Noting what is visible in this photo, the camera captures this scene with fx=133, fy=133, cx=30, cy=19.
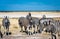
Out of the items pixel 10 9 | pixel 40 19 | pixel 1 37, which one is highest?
pixel 10 9

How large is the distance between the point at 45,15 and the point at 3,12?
0.71 m

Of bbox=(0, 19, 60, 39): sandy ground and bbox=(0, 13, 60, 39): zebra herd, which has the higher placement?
bbox=(0, 13, 60, 39): zebra herd

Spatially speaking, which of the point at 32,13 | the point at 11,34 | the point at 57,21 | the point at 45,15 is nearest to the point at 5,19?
the point at 11,34

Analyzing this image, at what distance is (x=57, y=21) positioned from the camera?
2.25m

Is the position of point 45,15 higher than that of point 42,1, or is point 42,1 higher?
point 42,1

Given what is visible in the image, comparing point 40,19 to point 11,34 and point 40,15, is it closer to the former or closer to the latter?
point 40,15

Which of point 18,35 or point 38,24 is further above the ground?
point 38,24

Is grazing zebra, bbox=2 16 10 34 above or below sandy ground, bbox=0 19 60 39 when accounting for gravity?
above

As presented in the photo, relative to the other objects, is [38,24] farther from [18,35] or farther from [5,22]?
[5,22]

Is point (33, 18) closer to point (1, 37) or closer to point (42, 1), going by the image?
point (42, 1)

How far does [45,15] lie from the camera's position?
7.41 ft

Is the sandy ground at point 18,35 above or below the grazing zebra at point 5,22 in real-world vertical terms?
below

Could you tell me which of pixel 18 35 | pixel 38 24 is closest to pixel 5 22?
pixel 18 35

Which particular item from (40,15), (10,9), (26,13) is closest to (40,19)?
(40,15)
